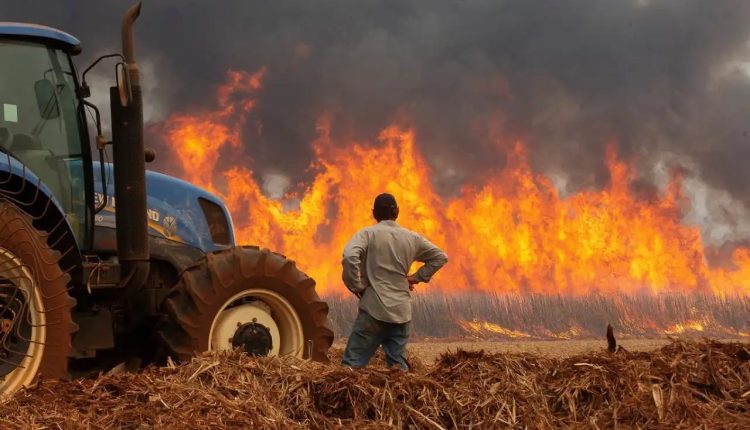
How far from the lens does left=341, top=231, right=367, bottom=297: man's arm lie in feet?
23.7

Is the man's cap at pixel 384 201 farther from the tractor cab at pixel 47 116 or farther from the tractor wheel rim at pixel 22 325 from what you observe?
the tractor wheel rim at pixel 22 325

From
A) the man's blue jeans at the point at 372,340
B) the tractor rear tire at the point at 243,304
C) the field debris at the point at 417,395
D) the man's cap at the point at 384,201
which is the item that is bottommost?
the field debris at the point at 417,395

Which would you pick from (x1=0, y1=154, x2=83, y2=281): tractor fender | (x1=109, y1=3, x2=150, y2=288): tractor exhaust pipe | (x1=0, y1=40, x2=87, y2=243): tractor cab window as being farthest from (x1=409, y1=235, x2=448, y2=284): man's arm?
(x1=0, y1=40, x2=87, y2=243): tractor cab window

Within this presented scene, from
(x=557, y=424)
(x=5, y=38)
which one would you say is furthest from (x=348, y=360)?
(x=5, y=38)

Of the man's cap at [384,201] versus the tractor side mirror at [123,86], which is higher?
the tractor side mirror at [123,86]

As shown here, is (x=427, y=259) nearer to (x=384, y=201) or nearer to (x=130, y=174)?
(x=384, y=201)

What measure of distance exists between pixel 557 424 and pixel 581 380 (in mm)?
489

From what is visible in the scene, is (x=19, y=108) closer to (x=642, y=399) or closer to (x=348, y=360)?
(x=348, y=360)

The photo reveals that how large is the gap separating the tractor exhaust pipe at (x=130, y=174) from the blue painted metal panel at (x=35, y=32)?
2.24 feet

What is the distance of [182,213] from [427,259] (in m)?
2.70

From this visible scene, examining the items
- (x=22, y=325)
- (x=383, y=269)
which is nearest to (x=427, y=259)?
(x=383, y=269)

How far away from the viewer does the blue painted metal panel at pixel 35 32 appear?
23.6 feet

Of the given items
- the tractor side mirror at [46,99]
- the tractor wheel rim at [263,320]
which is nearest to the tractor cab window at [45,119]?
the tractor side mirror at [46,99]

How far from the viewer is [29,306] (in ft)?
20.2
